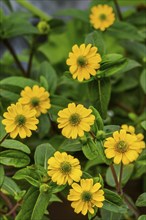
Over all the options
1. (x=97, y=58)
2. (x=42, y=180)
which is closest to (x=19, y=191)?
(x=42, y=180)

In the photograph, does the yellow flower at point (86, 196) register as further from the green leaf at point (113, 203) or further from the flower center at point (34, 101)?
the flower center at point (34, 101)

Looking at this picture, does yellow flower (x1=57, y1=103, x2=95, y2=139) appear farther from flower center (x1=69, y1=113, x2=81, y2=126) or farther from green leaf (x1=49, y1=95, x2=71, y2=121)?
green leaf (x1=49, y1=95, x2=71, y2=121)

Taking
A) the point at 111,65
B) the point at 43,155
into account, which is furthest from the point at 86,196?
the point at 111,65

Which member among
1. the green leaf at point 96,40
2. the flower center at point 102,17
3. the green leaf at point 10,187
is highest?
the green leaf at point 96,40

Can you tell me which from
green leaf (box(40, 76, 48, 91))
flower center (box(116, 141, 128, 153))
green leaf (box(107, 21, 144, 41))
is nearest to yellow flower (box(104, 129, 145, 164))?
flower center (box(116, 141, 128, 153))

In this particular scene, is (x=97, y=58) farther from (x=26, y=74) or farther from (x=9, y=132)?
(x=26, y=74)

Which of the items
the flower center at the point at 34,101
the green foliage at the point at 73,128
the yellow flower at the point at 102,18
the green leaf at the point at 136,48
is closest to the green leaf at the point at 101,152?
the green foliage at the point at 73,128
